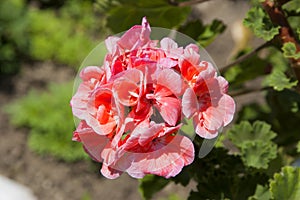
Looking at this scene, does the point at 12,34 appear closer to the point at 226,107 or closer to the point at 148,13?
the point at 148,13

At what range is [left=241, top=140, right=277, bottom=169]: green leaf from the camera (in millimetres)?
1240

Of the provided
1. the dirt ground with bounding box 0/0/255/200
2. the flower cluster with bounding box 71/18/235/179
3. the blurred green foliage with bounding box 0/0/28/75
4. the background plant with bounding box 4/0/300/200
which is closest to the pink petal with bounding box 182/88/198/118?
the flower cluster with bounding box 71/18/235/179

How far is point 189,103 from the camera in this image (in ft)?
3.01

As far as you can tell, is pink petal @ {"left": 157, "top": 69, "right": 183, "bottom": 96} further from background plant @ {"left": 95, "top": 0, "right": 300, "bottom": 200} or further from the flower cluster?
background plant @ {"left": 95, "top": 0, "right": 300, "bottom": 200}

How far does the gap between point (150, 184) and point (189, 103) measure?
1.58 feet

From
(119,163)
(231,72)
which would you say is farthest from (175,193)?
(119,163)

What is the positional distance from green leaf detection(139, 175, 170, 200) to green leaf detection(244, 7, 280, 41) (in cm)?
37

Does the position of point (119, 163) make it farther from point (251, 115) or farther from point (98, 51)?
point (251, 115)

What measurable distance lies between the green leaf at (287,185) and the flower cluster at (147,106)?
0.20m

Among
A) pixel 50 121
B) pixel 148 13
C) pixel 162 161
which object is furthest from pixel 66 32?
pixel 162 161

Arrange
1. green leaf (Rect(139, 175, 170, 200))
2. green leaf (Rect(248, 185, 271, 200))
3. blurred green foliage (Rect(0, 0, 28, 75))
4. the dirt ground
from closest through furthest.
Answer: green leaf (Rect(248, 185, 271, 200)) < green leaf (Rect(139, 175, 170, 200)) < the dirt ground < blurred green foliage (Rect(0, 0, 28, 75))

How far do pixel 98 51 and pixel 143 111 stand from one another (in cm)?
36

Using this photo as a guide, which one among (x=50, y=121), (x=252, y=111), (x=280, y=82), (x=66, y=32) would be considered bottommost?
(x=50, y=121)

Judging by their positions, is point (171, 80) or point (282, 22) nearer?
point (171, 80)
